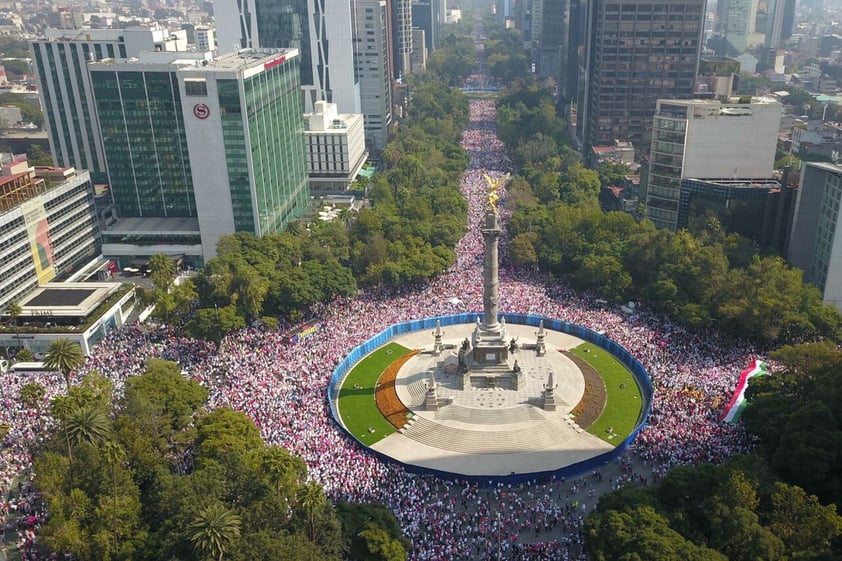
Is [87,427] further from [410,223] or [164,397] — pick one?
[410,223]

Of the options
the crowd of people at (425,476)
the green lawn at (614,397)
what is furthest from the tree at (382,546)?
the green lawn at (614,397)

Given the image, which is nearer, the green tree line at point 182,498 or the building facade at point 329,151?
the green tree line at point 182,498

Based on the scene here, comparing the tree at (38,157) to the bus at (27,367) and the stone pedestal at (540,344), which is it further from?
the stone pedestal at (540,344)

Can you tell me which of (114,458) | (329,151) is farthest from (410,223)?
(114,458)

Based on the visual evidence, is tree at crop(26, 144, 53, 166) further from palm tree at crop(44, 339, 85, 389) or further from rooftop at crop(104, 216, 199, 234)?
palm tree at crop(44, 339, 85, 389)

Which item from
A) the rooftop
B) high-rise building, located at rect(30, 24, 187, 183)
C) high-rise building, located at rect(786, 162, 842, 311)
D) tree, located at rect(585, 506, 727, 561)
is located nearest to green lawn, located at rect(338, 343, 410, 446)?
tree, located at rect(585, 506, 727, 561)
